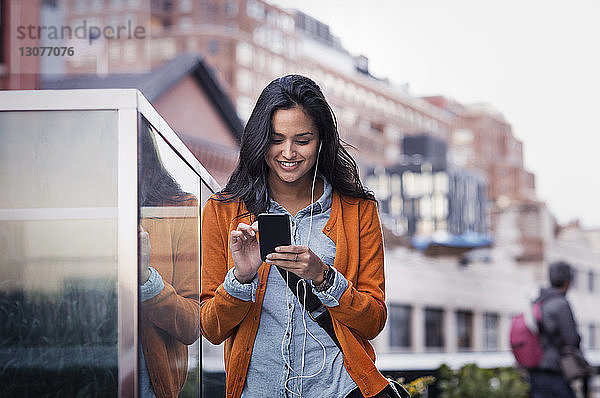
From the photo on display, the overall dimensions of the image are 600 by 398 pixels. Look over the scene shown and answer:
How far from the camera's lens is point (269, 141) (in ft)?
5.98

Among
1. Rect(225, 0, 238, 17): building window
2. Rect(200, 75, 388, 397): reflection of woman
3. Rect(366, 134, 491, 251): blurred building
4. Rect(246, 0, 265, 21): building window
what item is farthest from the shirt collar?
Rect(225, 0, 238, 17): building window

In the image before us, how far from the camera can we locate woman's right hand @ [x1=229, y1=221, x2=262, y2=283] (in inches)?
67.5

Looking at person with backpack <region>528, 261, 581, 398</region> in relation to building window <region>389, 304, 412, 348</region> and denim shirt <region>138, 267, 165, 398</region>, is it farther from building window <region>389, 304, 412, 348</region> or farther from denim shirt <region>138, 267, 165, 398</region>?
building window <region>389, 304, 412, 348</region>

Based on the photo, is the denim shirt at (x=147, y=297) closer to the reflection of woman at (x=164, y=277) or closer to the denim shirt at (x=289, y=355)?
the reflection of woman at (x=164, y=277)

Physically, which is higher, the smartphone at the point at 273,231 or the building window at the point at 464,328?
the smartphone at the point at 273,231

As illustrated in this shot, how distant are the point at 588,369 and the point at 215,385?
114 inches

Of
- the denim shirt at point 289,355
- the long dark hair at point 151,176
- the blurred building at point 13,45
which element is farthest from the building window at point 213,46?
the denim shirt at point 289,355

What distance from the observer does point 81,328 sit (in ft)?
5.50

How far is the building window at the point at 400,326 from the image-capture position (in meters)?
39.1

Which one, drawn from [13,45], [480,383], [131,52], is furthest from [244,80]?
[480,383]

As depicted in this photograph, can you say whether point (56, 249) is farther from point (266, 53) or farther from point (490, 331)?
point (266, 53)

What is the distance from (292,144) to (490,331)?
48551 millimetres

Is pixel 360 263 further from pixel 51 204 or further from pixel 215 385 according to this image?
pixel 215 385

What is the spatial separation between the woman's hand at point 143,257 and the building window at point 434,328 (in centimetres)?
4046
